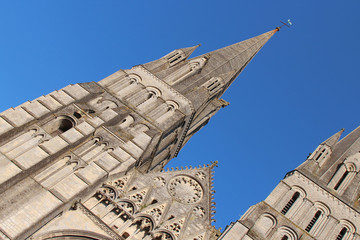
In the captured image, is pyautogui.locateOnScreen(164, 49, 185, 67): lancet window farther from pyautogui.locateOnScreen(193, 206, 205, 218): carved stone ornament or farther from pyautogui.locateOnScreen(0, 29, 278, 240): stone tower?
pyautogui.locateOnScreen(193, 206, 205, 218): carved stone ornament

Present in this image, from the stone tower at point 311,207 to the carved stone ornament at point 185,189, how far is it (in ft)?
10.3

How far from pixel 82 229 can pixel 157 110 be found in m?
12.1

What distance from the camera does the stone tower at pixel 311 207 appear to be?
24.2m

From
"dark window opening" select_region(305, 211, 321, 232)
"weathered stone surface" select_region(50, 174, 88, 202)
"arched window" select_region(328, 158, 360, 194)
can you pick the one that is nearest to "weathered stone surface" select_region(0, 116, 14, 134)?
"weathered stone surface" select_region(50, 174, 88, 202)

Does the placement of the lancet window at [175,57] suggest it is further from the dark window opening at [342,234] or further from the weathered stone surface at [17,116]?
the dark window opening at [342,234]

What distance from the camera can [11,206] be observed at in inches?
773

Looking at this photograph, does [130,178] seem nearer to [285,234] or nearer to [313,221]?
[285,234]

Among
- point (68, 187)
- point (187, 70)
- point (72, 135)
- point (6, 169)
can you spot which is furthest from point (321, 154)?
point (6, 169)

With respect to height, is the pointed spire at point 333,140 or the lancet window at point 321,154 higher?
the pointed spire at point 333,140

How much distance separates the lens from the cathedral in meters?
20.9

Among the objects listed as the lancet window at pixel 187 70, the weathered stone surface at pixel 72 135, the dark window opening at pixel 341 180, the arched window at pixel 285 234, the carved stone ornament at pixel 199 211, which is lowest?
the weathered stone surface at pixel 72 135

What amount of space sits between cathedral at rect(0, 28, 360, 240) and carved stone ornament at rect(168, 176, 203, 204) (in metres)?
→ 0.07

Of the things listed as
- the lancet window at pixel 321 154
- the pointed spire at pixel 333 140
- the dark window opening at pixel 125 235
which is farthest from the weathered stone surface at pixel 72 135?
the pointed spire at pixel 333 140

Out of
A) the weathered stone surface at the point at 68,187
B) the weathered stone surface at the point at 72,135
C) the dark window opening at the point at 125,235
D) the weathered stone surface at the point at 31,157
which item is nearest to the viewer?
the weathered stone surface at the point at 68,187
